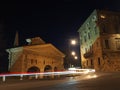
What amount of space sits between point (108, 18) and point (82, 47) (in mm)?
15913

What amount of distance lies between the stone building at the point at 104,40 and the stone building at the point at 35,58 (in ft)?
32.6

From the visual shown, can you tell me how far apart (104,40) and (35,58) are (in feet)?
61.1

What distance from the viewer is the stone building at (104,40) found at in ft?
137

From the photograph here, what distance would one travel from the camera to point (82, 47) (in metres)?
57.3

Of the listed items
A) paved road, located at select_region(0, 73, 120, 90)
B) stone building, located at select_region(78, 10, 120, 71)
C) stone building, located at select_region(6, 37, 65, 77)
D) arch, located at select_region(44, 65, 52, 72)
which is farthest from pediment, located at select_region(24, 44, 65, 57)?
paved road, located at select_region(0, 73, 120, 90)

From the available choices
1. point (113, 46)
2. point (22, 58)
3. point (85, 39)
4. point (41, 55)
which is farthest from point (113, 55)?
point (22, 58)

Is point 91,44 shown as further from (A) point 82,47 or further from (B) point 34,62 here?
(B) point 34,62

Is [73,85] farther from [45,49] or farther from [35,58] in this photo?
[45,49]

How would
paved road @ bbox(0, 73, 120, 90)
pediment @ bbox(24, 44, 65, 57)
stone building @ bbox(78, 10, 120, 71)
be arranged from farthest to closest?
stone building @ bbox(78, 10, 120, 71)
pediment @ bbox(24, 44, 65, 57)
paved road @ bbox(0, 73, 120, 90)

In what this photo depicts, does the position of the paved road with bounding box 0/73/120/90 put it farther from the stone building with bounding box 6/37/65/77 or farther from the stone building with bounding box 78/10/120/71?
the stone building with bounding box 78/10/120/71

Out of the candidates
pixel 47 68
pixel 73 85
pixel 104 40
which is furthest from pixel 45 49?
pixel 73 85

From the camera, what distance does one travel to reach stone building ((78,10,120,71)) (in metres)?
41.6

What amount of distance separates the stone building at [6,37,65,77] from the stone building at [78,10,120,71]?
32.6 feet

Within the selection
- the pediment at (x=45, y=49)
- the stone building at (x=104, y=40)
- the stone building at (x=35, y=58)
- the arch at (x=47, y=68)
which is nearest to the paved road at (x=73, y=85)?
the stone building at (x=35, y=58)
